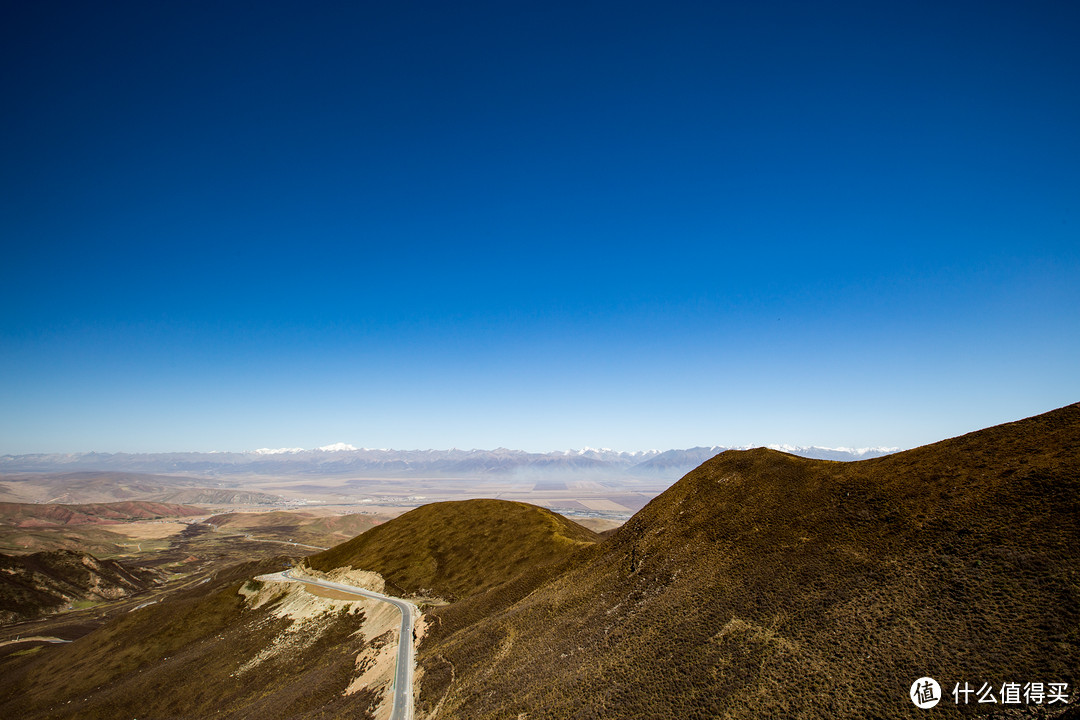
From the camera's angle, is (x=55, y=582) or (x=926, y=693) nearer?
(x=926, y=693)

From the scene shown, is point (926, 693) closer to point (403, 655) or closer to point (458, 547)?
point (403, 655)

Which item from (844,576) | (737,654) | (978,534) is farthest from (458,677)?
(978,534)

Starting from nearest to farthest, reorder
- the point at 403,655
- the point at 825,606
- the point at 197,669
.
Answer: the point at 825,606
the point at 403,655
the point at 197,669

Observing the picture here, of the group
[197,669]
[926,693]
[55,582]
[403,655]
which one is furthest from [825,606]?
[55,582]

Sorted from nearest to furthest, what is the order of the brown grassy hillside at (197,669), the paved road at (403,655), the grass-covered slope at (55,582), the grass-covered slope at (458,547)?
the paved road at (403,655) < the brown grassy hillside at (197,669) < the grass-covered slope at (458,547) < the grass-covered slope at (55,582)

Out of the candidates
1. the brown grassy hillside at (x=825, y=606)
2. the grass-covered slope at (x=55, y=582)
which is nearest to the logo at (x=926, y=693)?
the brown grassy hillside at (x=825, y=606)

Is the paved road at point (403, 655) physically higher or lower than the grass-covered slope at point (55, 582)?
higher

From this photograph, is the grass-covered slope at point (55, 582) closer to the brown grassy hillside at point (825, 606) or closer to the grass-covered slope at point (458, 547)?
the grass-covered slope at point (458, 547)
